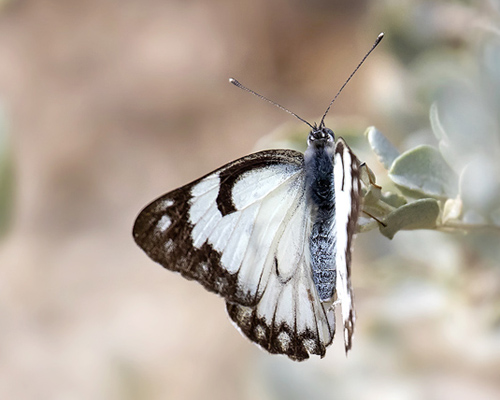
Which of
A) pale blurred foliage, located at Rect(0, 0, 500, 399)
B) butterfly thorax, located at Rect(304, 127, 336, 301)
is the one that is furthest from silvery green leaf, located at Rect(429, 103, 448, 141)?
pale blurred foliage, located at Rect(0, 0, 500, 399)

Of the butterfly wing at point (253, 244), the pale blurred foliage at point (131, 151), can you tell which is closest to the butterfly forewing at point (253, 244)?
the butterfly wing at point (253, 244)

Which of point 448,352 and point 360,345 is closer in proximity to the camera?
point 360,345

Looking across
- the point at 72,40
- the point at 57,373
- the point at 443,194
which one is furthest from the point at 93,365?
the point at 443,194

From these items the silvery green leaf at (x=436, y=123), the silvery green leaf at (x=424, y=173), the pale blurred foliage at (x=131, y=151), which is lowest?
the silvery green leaf at (x=424, y=173)

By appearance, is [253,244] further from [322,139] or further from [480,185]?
[480,185]

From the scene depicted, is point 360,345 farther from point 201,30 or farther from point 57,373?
point 201,30

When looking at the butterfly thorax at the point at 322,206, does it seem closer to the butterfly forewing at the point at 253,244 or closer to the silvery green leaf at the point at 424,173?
the butterfly forewing at the point at 253,244
